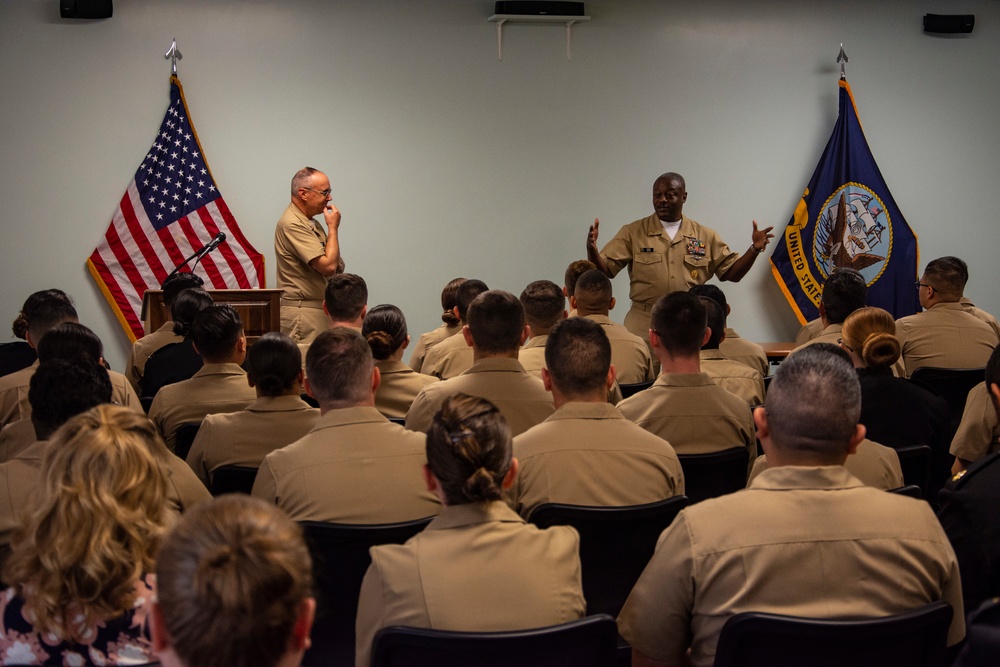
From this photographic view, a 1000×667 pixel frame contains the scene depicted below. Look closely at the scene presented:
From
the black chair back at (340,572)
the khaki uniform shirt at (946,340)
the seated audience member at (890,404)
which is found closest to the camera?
the black chair back at (340,572)

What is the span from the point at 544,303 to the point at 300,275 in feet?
8.04

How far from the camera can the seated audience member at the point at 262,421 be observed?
10.4 feet

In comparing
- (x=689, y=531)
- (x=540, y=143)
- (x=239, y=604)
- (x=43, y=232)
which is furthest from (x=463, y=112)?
(x=239, y=604)

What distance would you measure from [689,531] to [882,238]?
6.86 m

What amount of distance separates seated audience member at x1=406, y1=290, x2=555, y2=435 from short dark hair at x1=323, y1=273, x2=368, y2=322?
3.61ft

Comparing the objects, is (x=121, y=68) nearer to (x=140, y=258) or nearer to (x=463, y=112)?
(x=140, y=258)

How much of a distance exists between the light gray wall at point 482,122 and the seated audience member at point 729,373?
3477mm

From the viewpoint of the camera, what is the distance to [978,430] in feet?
11.1

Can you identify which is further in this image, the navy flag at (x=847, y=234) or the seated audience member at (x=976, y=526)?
the navy flag at (x=847, y=234)

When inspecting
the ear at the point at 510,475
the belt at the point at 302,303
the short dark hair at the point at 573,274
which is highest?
the short dark hair at the point at 573,274

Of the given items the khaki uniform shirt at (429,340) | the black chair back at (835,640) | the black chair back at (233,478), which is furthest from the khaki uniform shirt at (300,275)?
the black chair back at (835,640)

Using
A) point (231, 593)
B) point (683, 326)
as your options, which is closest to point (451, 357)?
point (683, 326)

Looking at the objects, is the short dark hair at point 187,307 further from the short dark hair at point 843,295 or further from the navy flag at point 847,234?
the navy flag at point 847,234

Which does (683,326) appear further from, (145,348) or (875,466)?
(145,348)
